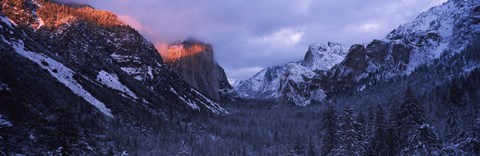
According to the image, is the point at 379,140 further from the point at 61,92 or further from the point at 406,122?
the point at 61,92

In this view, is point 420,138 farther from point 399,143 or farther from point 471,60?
point 471,60

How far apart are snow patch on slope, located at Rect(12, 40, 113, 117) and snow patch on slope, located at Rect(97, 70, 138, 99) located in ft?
80.5

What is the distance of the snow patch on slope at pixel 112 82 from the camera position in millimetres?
135450

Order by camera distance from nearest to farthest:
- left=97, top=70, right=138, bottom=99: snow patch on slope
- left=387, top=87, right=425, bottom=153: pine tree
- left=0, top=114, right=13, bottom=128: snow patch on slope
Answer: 1. left=387, top=87, right=425, bottom=153: pine tree
2. left=0, top=114, right=13, bottom=128: snow patch on slope
3. left=97, top=70, right=138, bottom=99: snow patch on slope

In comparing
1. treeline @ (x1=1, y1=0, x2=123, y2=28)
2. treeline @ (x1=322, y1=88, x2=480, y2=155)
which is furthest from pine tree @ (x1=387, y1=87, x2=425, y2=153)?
treeline @ (x1=1, y1=0, x2=123, y2=28)

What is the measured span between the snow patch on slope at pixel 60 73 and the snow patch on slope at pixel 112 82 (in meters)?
24.5

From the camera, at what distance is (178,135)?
120 m

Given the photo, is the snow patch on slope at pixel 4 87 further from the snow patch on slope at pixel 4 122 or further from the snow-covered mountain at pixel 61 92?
the snow patch on slope at pixel 4 122

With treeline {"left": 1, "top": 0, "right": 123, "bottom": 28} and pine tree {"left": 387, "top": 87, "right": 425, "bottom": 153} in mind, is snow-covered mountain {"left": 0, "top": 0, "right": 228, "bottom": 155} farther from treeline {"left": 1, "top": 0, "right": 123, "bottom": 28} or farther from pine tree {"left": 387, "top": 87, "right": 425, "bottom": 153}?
pine tree {"left": 387, "top": 87, "right": 425, "bottom": 153}

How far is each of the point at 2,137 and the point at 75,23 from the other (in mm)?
151556

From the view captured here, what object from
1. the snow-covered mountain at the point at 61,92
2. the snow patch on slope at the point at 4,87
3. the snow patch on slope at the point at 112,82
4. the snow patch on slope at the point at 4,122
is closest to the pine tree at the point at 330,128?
the snow-covered mountain at the point at 61,92

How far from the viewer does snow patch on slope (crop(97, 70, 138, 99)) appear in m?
135

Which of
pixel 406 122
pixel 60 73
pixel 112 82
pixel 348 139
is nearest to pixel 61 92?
pixel 60 73

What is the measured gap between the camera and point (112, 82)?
141 metres
